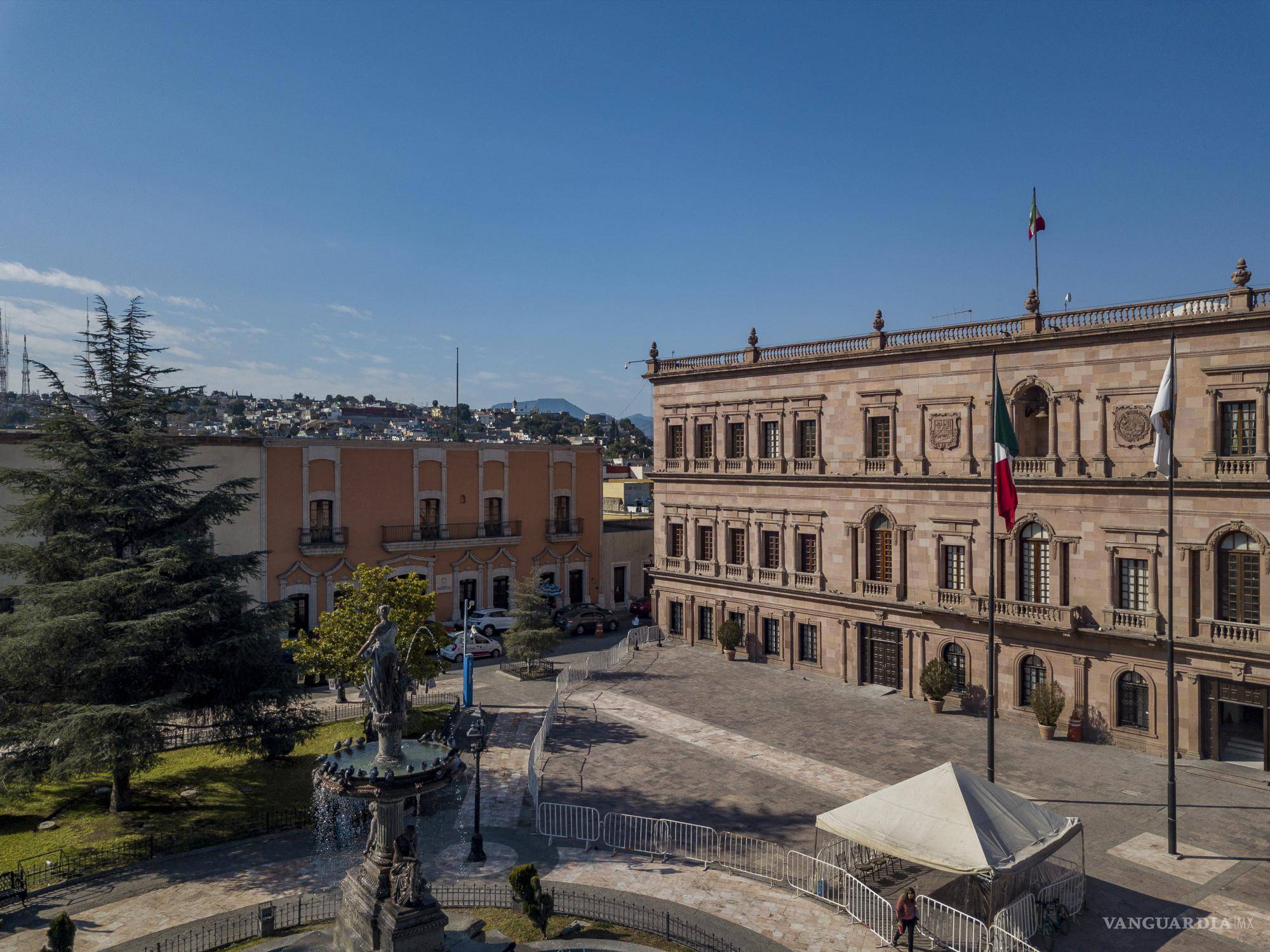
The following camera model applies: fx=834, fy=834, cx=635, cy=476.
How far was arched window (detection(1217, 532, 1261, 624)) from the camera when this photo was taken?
Result: 2342 cm

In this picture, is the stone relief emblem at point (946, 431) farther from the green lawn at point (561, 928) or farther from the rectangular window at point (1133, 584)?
the green lawn at point (561, 928)

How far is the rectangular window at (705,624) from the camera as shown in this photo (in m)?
40.1

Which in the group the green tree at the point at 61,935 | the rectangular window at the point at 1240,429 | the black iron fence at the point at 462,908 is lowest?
the black iron fence at the point at 462,908

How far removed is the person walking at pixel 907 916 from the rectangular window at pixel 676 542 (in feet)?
89.3

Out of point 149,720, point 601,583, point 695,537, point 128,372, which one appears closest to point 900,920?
point 149,720

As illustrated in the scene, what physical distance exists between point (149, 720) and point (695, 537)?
2610 cm

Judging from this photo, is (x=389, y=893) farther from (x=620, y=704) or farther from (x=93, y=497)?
(x=620, y=704)

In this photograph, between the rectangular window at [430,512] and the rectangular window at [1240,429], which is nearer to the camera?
the rectangular window at [1240,429]

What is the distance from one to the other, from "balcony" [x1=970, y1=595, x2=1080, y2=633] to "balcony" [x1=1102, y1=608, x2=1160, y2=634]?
2.87 feet

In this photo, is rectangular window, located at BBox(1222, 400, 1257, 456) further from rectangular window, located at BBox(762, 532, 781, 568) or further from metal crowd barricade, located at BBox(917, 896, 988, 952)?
rectangular window, located at BBox(762, 532, 781, 568)

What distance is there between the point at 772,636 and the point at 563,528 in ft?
52.0

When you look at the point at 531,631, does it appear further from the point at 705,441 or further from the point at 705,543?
the point at 705,441

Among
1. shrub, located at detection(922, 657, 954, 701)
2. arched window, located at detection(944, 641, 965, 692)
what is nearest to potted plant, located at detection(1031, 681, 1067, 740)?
shrub, located at detection(922, 657, 954, 701)

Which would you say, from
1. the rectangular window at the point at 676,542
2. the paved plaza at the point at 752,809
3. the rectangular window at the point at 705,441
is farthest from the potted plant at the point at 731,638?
the rectangular window at the point at 705,441
